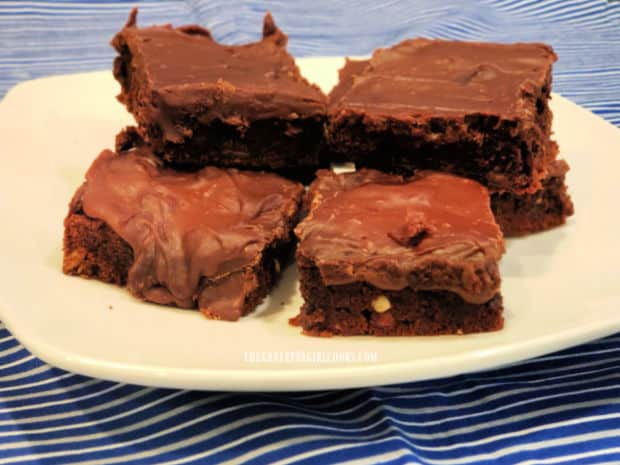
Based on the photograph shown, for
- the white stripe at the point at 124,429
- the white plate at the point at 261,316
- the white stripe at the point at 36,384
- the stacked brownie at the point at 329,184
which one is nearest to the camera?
the white plate at the point at 261,316

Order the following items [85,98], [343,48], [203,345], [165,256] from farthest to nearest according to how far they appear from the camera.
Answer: [343,48]
[85,98]
[165,256]
[203,345]

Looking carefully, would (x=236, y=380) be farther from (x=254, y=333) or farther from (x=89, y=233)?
(x=89, y=233)

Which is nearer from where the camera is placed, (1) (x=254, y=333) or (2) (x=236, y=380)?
Answer: (2) (x=236, y=380)

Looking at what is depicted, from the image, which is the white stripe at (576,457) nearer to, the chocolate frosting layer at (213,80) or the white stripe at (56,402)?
the white stripe at (56,402)

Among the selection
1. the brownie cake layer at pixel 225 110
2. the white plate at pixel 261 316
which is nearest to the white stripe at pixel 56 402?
the white plate at pixel 261 316

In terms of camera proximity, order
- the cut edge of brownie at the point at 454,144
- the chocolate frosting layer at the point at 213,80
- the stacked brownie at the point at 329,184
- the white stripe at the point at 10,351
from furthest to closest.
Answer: the chocolate frosting layer at the point at 213,80 → the cut edge of brownie at the point at 454,144 → the white stripe at the point at 10,351 → the stacked brownie at the point at 329,184

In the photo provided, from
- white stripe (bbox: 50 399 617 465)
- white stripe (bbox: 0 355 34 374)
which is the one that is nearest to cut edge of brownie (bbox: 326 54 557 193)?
white stripe (bbox: 50 399 617 465)

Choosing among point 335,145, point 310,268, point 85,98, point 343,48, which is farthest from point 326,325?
point 343,48
